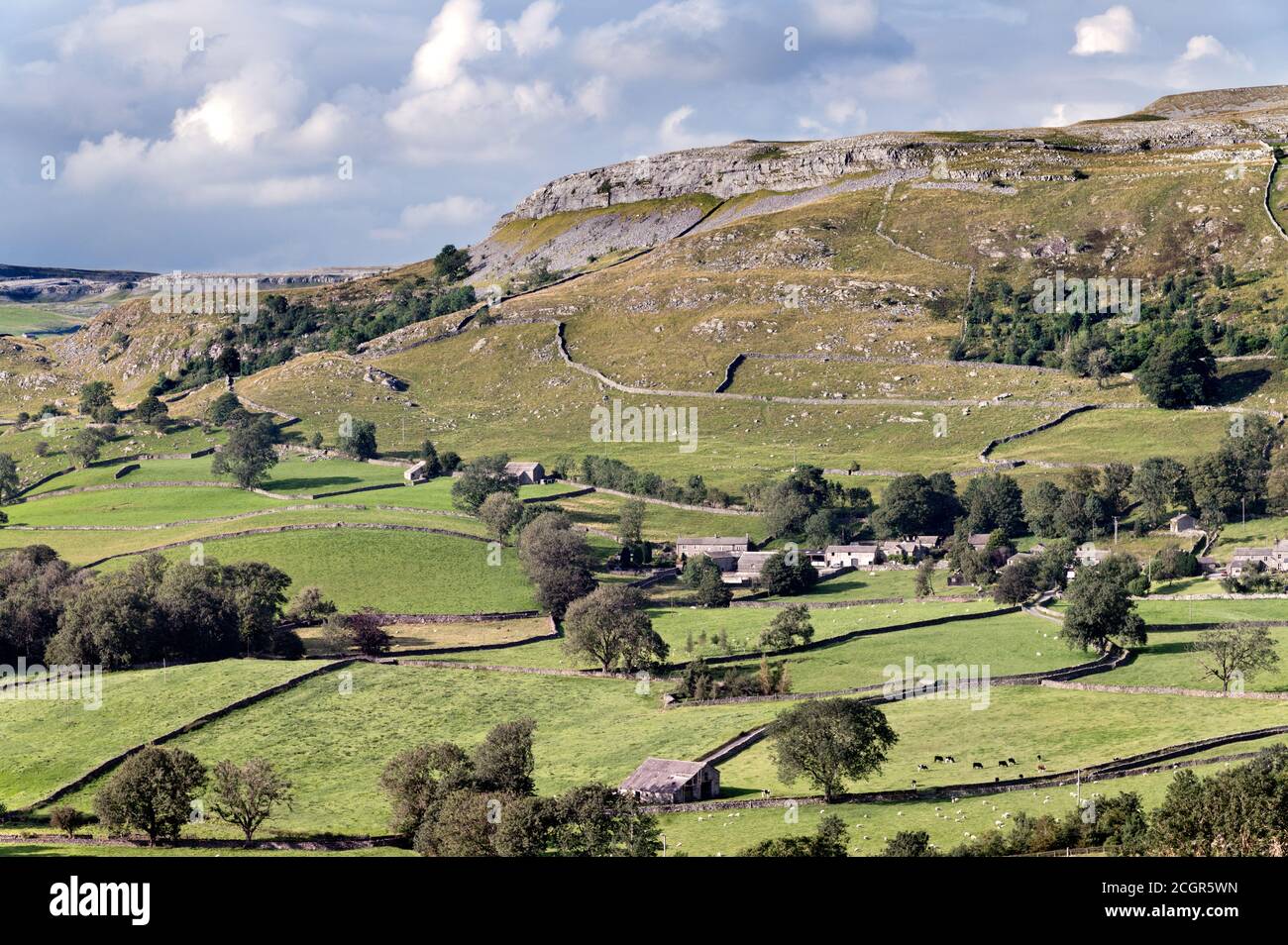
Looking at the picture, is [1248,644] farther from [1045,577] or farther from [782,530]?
[782,530]

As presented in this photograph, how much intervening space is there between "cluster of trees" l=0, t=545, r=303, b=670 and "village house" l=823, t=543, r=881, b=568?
1760 inches

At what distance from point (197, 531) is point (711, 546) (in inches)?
1728

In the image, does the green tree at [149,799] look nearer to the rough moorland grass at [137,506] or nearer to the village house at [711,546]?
the village house at [711,546]

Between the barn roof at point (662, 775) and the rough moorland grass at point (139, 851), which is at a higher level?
the barn roof at point (662, 775)

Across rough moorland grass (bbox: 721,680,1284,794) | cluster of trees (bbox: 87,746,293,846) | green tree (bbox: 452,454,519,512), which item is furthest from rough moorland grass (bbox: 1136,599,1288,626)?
green tree (bbox: 452,454,519,512)

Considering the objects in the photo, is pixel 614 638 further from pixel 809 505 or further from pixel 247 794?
pixel 809 505

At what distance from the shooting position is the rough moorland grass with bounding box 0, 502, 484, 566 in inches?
4811

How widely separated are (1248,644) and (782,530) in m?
54.4

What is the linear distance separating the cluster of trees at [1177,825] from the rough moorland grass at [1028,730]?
9.09 m

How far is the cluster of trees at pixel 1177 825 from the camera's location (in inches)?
1533

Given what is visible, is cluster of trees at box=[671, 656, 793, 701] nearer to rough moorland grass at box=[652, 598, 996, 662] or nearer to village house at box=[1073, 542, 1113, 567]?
rough moorland grass at box=[652, 598, 996, 662]

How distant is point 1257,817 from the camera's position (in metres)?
40.7

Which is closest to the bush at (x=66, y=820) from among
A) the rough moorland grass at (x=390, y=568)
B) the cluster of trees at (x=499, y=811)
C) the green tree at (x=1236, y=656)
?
the cluster of trees at (x=499, y=811)
